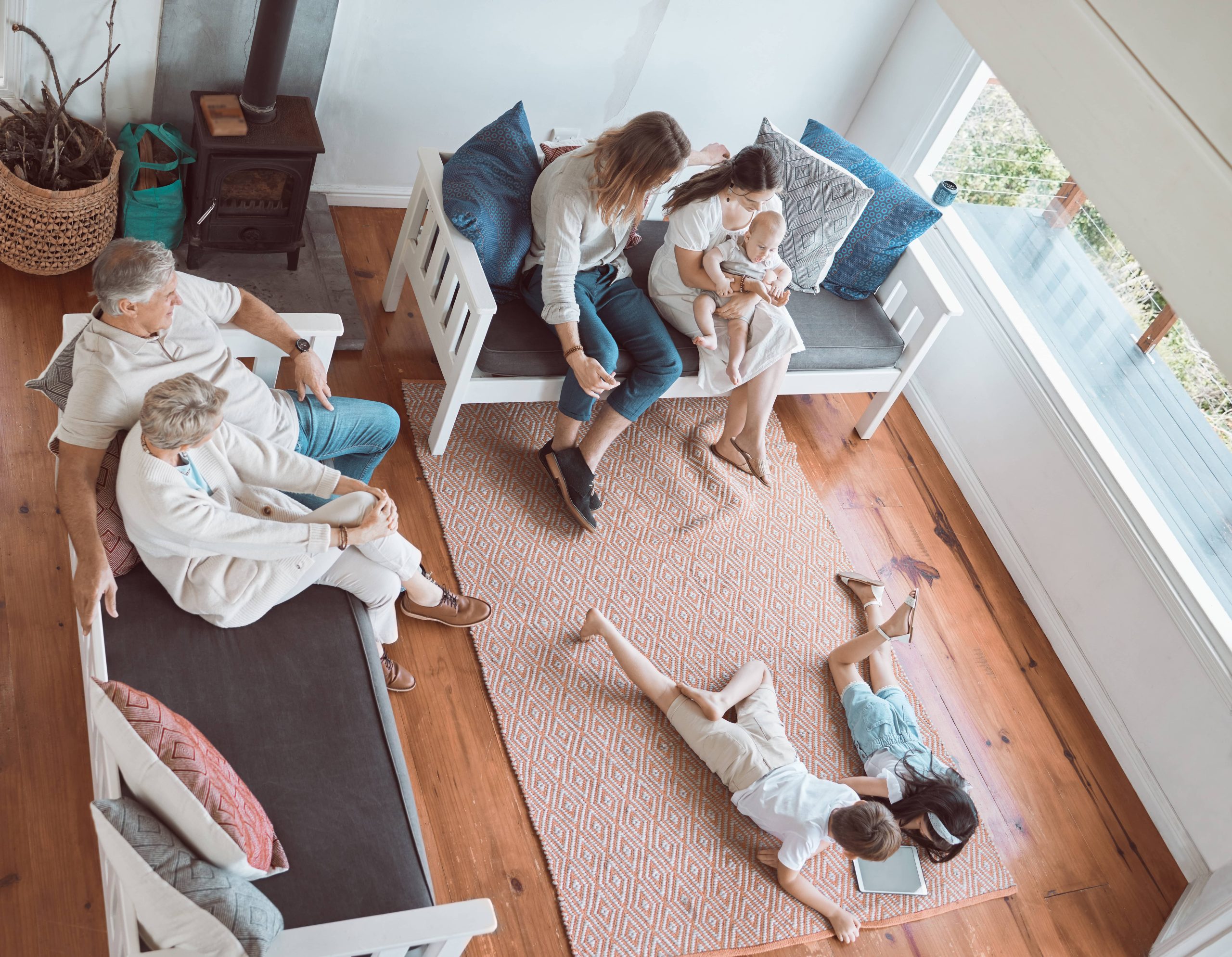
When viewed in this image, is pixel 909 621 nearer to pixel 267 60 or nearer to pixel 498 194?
pixel 498 194

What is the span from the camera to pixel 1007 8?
1390 mm

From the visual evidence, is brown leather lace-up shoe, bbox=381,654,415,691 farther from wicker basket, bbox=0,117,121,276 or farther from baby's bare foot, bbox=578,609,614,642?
wicker basket, bbox=0,117,121,276

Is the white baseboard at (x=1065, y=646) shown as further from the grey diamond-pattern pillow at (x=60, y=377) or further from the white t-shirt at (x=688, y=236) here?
the grey diamond-pattern pillow at (x=60, y=377)

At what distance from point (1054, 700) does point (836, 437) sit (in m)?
1.21

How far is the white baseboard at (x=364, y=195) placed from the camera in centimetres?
397

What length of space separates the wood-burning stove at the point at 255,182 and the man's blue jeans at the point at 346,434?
3.28 feet

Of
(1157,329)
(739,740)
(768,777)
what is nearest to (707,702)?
(739,740)

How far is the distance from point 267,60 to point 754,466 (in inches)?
79.9

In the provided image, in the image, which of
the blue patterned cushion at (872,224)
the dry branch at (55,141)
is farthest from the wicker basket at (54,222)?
the blue patterned cushion at (872,224)

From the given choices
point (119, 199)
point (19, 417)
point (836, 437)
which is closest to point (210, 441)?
point (19, 417)

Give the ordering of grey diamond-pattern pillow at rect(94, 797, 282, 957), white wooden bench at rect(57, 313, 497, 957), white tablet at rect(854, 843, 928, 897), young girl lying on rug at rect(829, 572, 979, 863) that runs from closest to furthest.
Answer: grey diamond-pattern pillow at rect(94, 797, 282, 957) < white wooden bench at rect(57, 313, 497, 957) < young girl lying on rug at rect(829, 572, 979, 863) < white tablet at rect(854, 843, 928, 897)

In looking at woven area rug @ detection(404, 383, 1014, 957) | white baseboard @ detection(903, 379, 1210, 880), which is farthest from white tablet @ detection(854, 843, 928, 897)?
white baseboard @ detection(903, 379, 1210, 880)

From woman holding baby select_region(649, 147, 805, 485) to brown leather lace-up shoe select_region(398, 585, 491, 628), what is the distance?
41.9 inches

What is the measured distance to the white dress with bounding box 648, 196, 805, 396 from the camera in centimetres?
326
